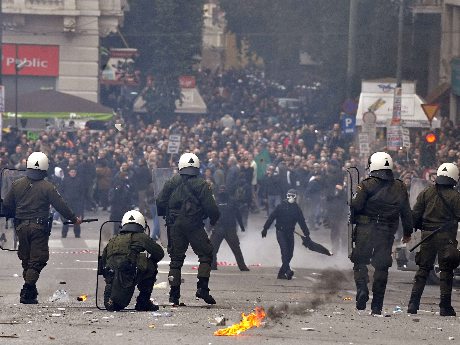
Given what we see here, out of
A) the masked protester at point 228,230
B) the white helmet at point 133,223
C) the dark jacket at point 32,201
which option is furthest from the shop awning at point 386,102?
the white helmet at point 133,223

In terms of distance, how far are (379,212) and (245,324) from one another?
247cm

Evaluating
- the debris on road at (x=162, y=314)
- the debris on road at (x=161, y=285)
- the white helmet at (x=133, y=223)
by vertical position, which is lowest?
the debris on road at (x=161, y=285)

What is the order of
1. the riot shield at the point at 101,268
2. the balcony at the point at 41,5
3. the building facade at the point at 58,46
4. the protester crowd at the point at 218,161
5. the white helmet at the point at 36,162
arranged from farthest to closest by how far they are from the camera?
the building facade at the point at 58,46
the balcony at the point at 41,5
the protester crowd at the point at 218,161
the white helmet at the point at 36,162
the riot shield at the point at 101,268

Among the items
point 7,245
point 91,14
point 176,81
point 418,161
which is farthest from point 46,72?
point 7,245

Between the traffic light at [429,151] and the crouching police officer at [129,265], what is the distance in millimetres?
17982

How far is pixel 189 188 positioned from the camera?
15.3 m

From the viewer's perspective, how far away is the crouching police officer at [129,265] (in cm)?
1395

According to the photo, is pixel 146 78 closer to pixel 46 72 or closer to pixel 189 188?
pixel 46 72

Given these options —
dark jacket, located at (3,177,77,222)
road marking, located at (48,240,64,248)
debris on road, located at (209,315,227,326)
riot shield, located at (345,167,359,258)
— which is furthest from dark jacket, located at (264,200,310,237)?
debris on road, located at (209,315,227,326)

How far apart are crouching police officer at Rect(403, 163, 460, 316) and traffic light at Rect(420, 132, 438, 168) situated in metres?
16.6

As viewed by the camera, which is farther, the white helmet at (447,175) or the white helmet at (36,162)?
the white helmet at (36,162)

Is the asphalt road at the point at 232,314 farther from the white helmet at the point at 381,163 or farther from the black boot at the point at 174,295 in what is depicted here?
the white helmet at the point at 381,163

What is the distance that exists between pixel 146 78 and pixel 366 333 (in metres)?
43.1

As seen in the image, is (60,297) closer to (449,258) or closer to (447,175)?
(449,258)
